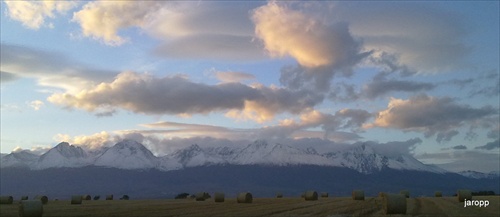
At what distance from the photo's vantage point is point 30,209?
41469mm

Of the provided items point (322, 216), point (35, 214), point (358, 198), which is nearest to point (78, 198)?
point (35, 214)

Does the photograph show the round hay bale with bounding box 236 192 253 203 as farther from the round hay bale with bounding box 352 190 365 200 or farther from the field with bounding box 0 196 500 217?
the round hay bale with bounding box 352 190 365 200

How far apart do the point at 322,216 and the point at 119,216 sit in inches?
586

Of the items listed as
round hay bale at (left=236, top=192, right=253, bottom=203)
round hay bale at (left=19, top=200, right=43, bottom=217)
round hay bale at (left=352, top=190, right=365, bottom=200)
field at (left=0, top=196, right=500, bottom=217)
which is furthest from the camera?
round hay bale at (left=352, top=190, right=365, bottom=200)

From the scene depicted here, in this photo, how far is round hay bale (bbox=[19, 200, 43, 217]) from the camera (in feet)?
135

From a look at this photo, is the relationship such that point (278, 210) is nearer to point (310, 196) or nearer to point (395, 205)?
point (395, 205)

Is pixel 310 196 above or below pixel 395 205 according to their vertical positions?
below

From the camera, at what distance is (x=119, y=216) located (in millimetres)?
39719

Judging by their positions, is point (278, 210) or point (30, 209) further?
point (278, 210)

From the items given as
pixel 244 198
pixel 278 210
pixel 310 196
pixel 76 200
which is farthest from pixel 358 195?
pixel 76 200

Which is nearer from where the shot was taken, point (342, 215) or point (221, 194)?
point (342, 215)

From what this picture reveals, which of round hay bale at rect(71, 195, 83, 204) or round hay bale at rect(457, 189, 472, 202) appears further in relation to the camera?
round hay bale at rect(71, 195, 83, 204)

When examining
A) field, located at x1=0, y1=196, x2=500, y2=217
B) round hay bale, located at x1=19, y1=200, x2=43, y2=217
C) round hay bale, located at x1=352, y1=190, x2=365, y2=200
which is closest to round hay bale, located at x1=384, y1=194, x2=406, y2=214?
field, located at x1=0, y1=196, x2=500, y2=217

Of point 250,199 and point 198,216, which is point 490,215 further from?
point 250,199
